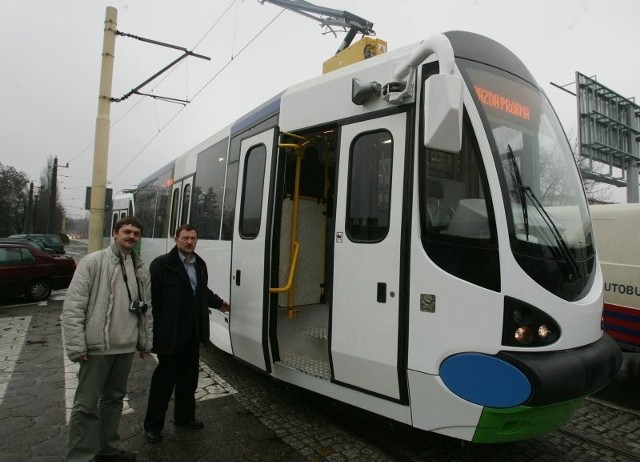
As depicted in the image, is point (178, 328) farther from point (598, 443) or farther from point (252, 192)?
point (598, 443)

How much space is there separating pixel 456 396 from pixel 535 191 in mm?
1583

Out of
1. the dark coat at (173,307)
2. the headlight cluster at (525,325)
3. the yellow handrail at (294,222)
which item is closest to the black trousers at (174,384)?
the dark coat at (173,307)

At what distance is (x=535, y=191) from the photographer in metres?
3.17

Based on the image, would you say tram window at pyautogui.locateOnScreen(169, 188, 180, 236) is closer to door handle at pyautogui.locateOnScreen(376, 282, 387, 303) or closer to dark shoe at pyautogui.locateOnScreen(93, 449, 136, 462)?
dark shoe at pyautogui.locateOnScreen(93, 449, 136, 462)

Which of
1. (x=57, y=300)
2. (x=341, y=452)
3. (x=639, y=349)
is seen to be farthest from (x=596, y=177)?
(x=57, y=300)

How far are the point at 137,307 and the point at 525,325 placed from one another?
2.91 m

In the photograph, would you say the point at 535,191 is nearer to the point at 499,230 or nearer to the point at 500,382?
the point at 499,230

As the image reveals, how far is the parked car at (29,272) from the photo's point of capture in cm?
1112

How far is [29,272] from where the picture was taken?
38.1 feet

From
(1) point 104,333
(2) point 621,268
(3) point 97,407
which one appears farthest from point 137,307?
(2) point 621,268

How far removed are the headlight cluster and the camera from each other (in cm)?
274

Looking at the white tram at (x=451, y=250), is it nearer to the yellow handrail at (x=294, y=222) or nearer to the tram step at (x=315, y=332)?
the yellow handrail at (x=294, y=222)

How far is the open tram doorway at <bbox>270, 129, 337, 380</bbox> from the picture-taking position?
4.33 m

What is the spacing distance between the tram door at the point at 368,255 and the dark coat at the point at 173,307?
51.6 inches
